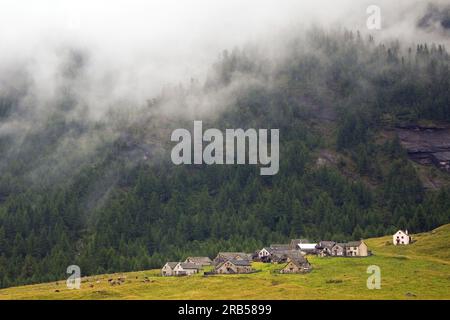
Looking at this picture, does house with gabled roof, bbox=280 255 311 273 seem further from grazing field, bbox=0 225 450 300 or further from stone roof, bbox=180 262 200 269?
stone roof, bbox=180 262 200 269

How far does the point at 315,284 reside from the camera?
154 metres

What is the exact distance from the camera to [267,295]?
143 m

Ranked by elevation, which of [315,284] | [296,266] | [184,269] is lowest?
[315,284]

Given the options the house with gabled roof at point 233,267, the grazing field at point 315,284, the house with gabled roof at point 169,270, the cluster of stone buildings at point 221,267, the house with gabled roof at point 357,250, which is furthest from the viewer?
the house with gabled roof at point 357,250

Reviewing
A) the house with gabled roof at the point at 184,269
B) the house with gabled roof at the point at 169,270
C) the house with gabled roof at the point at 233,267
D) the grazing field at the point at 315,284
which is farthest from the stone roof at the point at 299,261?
the house with gabled roof at the point at 169,270

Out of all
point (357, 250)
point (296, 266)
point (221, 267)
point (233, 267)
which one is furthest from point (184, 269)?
point (357, 250)

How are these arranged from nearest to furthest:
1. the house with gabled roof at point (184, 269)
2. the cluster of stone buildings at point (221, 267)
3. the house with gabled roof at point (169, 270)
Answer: the cluster of stone buildings at point (221, 267) → the house with gabled roof at point (184, 269) → the house with gabled roof at point (169, 270)

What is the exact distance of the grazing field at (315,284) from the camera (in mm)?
143250

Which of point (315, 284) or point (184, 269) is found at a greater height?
point (184, 269)

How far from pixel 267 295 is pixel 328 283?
1739 centimetres

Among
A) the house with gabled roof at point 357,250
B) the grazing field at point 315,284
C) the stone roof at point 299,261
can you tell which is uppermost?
the house with gabled roof at point 357,250

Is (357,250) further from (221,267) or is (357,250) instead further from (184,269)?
(184,269)

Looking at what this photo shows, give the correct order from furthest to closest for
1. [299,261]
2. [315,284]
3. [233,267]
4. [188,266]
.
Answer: [188,266], [233,267], [299,261], [315,284]

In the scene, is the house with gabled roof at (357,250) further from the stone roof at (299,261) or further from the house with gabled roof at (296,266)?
the stone roof at (299,261)
